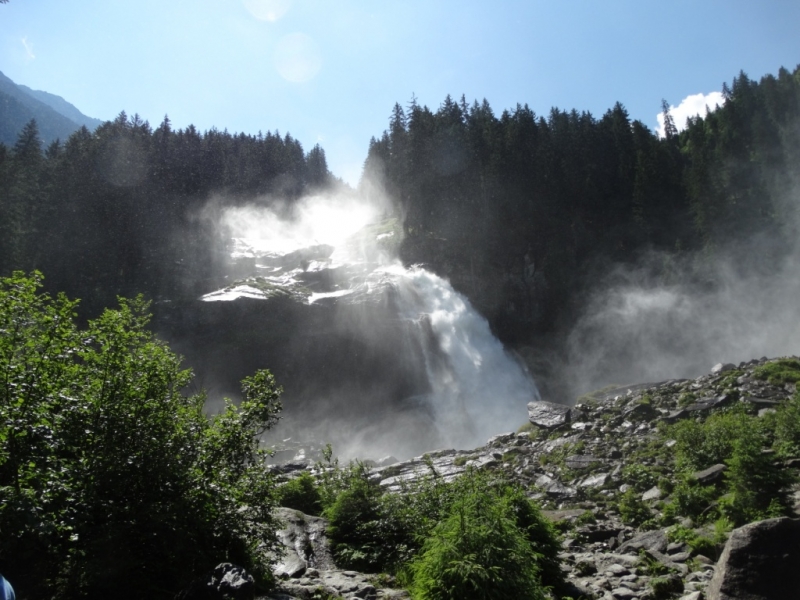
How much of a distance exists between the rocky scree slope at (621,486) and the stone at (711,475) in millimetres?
47

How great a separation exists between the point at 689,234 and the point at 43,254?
62.5 meters

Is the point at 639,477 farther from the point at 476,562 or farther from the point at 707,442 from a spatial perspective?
the point at 476,562

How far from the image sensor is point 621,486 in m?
14.8

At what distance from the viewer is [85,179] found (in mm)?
53031

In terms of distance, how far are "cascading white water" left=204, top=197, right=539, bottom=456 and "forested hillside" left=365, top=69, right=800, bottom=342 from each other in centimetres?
461

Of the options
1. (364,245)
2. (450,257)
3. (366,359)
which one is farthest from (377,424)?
(364,245)

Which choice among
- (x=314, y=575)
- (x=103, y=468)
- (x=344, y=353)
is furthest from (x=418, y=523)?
(x=344, y=353)

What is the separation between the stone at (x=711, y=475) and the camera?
12.4 m

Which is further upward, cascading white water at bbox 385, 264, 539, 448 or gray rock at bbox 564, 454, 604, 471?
cascading white water at bbox 385, 264, 539, 448

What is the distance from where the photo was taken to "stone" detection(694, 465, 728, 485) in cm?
1244

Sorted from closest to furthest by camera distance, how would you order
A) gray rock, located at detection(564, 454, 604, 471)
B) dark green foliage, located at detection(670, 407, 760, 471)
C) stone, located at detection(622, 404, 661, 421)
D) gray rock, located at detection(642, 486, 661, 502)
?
gray rock, located at detection(642, 486, 661, 502) < dark green foliage, located at detection(670, 407, 760, 471) < gray rock, located at detection(564, 454, 604, 471) < stone, located at detection(622, 404, 661, 421)

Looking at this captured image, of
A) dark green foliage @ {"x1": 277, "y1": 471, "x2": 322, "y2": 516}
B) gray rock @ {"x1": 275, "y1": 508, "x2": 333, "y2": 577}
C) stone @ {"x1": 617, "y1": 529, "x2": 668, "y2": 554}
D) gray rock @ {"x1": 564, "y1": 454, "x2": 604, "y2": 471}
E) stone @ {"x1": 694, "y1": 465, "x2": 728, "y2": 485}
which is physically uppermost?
dark green foliage @ {"x1": 277, "y1": 471, "x2": 322, "y2": 516}

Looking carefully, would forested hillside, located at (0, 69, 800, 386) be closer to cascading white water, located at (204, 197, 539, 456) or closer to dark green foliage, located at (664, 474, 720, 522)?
cascading white water, located at (204, 197, 539, 456)

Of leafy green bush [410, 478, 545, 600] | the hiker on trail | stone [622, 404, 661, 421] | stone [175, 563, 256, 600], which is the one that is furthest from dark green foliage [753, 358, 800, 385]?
the hiker on trail
